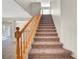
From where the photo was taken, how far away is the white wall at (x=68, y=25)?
4.52m

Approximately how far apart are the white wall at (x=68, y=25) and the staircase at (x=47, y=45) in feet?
0.76

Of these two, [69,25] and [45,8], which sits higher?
[45,8]

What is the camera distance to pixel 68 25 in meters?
5.05

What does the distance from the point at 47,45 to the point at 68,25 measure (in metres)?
1.05

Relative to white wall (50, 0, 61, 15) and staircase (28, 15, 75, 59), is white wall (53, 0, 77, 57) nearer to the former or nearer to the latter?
staircase (28, 15, 75, 59)

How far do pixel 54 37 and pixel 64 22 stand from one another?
99cm

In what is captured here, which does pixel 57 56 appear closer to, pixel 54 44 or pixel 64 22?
pixel 54 44

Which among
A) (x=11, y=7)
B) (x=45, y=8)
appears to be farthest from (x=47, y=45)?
(x=45, y=8)

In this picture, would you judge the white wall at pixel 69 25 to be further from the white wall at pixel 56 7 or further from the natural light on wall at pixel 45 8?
the natural light on wall at pixel 45 8

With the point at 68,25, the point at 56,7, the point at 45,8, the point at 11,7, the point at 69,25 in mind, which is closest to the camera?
the point at 69,25

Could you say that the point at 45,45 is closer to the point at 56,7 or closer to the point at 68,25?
the point at 68,25

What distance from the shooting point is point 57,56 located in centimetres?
469

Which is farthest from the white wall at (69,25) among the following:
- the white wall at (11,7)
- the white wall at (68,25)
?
the white wall at (11,7)

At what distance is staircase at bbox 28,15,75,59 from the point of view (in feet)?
15.3
